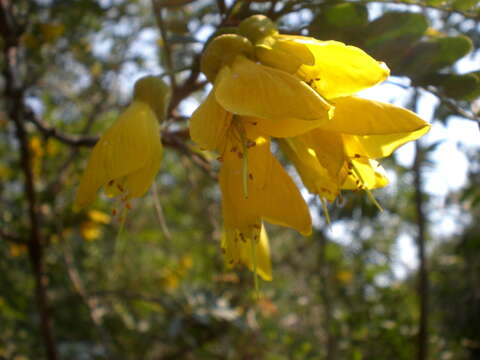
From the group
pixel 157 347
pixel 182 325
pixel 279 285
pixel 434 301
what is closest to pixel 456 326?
pixel 434 301

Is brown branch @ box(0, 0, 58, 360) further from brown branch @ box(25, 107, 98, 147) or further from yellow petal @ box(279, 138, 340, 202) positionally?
yellow petal @ box(279, 138, 340, 202)

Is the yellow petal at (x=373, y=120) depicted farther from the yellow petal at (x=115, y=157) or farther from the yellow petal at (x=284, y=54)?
the yellow petal at (x=115, y=157)

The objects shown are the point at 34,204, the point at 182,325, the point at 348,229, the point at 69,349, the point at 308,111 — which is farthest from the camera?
the point at 348,229

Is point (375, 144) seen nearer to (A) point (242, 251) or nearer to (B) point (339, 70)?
(B) point (339, 70)

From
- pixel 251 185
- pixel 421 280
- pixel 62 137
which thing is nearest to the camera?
pixel 251 185

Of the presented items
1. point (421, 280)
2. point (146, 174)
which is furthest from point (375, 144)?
point (421, 280)

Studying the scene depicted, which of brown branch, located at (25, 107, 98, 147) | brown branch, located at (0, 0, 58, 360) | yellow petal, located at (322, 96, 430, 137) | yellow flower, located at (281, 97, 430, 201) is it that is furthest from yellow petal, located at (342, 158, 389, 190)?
brown branch, located at (0, 0, 58, 360)

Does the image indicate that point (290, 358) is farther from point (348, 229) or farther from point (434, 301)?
point (434, 301)
